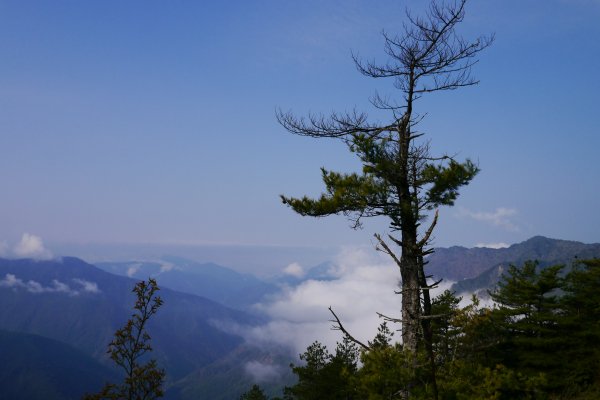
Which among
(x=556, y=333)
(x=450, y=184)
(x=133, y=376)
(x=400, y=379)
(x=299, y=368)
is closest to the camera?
(x=400, y=379)

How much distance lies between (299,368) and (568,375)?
722 inches

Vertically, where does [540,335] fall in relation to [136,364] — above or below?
below

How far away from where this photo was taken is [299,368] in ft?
111

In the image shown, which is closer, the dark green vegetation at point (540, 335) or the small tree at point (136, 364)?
the small tree at point (136, 364)

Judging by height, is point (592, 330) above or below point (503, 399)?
above

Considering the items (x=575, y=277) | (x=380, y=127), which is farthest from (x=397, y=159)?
(x=575, y=277)

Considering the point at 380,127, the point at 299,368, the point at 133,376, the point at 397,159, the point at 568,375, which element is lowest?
the point at 299,368

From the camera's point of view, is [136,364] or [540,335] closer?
[136,364]

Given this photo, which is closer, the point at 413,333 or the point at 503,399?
the point at 413,333

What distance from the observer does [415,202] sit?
1034cm

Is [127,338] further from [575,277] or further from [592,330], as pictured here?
[575,277]

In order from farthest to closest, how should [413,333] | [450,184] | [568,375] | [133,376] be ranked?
[568,375] < [450,184] < [413,333] < [133,376]

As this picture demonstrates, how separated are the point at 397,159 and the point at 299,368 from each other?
27535 mm

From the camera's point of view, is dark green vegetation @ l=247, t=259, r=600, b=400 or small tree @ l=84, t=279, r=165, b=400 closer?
small tree @ l=84, t=279, r=165, b=400
